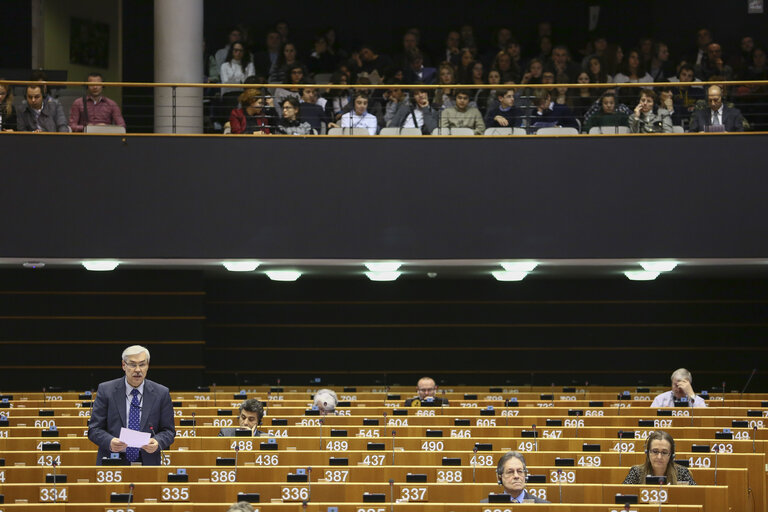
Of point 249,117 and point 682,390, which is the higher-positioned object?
point 249,117

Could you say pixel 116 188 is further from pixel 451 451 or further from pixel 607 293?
pixel 607 293

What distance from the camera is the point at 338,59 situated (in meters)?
13.8

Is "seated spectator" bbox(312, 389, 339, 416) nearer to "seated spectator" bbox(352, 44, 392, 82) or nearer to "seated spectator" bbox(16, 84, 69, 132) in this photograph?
"seated spectator" bbox(16, 84, 69, 132)

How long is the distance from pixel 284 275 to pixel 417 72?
2.83 m

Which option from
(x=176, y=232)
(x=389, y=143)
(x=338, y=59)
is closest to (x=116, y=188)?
(x=176, y=232)

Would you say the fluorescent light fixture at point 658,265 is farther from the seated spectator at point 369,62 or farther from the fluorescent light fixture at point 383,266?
the seated spectator at point 369,62

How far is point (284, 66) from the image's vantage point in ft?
41.6

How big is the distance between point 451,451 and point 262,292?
740cm

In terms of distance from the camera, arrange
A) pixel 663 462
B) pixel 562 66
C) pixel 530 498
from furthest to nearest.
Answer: pixel 562 66
pixel 663 462
pixel 530 498

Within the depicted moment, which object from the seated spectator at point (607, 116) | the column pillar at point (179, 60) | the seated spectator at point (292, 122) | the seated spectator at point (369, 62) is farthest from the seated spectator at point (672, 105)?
the column pillar at point (179, 60)

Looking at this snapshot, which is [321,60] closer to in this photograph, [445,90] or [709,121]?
[445,90]

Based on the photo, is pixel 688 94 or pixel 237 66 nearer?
pixel 688 94

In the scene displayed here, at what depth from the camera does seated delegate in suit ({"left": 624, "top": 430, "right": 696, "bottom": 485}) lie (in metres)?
5.79

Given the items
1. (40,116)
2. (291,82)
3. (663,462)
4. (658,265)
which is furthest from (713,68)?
(663,462)
